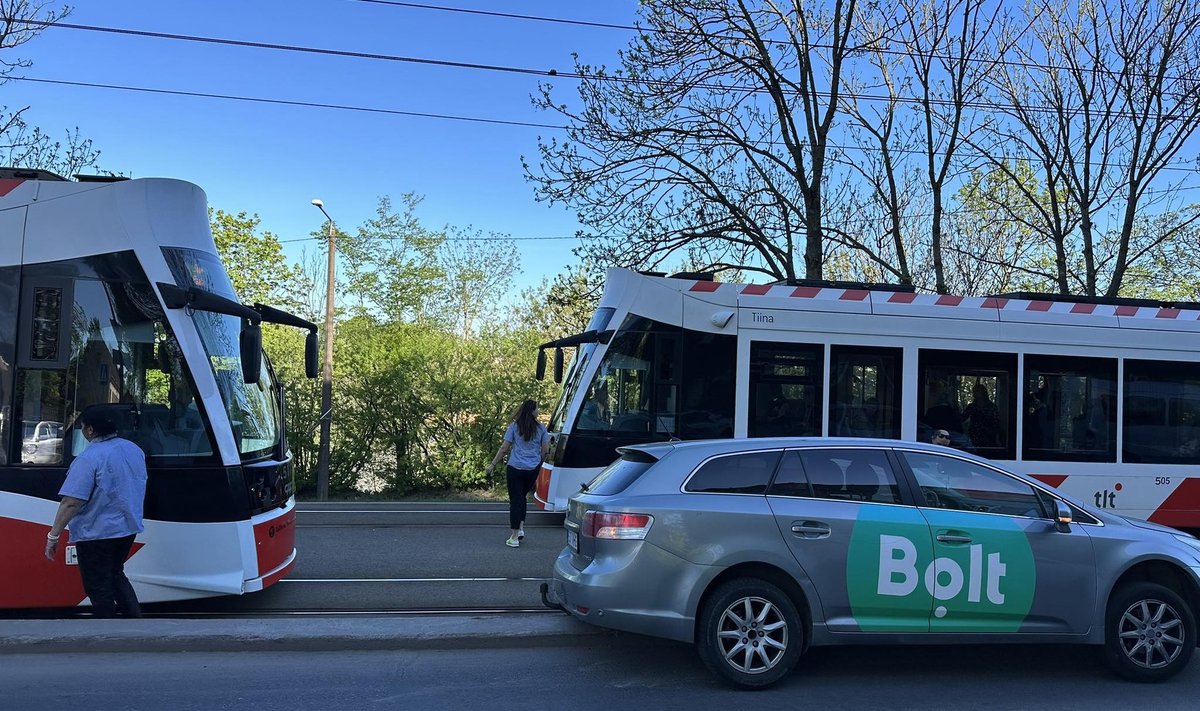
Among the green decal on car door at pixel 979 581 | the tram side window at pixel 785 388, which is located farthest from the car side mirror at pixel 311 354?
the green decal on car door at pixel 979 581

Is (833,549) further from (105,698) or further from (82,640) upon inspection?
(82,640)

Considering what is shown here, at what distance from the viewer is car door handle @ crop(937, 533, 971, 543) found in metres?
5.21

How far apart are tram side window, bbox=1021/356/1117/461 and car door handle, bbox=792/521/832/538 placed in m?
5.85

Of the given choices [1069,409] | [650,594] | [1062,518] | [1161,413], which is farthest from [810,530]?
[1161,413]

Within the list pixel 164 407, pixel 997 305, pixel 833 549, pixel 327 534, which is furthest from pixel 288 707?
pixel 997 305

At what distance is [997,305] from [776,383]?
115 inches

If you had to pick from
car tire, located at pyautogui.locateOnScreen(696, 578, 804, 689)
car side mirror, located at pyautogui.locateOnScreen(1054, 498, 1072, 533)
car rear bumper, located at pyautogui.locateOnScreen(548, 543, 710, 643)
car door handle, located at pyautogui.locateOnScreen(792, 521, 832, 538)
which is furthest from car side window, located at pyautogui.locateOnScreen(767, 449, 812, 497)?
car side mirror, located at pyautogui.locateOnScreen(1054, 498, 1072, 533)

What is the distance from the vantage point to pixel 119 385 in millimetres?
6148

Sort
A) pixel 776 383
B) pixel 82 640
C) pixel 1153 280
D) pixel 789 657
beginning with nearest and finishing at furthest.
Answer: pixel 789 657 → pixel 82 640 → pixel 776 383 → pixel 1153 280

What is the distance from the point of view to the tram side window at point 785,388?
31.4ft

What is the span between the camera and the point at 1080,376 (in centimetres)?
989

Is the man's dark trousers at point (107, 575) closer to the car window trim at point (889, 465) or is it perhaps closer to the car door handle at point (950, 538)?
the car window trim at point (889, 465)

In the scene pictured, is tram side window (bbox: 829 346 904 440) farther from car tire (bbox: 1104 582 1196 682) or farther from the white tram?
car tire (bbox: 1104 582 1196 682)

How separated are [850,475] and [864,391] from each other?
4.53 m
